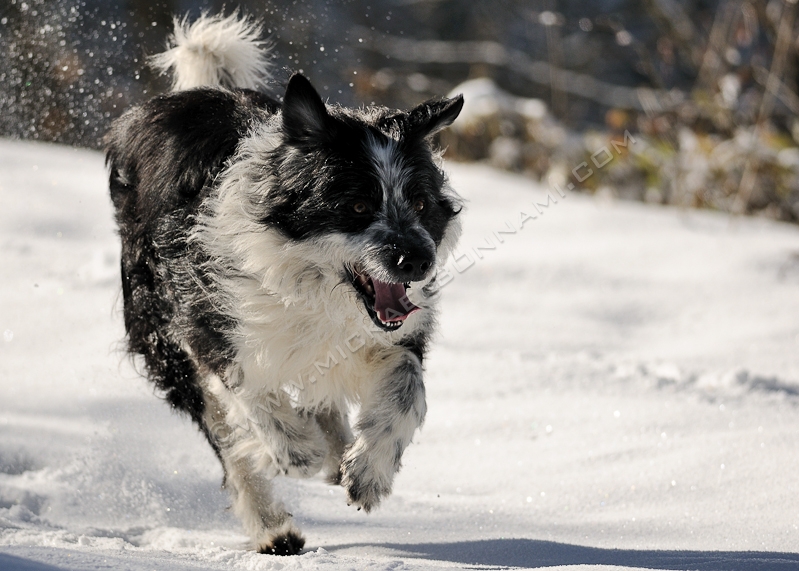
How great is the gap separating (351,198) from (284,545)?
1.22m

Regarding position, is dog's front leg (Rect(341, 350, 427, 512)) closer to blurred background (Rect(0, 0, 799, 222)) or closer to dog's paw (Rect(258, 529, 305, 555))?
dog's paw (Rect(258, 529, 305, 555))

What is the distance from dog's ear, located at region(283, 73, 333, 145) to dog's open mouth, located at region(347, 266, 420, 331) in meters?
0.45

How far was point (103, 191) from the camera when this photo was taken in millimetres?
7949

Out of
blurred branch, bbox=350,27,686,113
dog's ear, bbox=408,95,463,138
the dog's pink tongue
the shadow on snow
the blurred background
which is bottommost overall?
blurred branch, bbox=350,27,686,113

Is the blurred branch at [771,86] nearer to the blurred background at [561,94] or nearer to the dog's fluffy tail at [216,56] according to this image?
the blurred background at [561,94]

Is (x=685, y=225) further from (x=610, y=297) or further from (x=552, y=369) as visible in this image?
(x=552, y=369)

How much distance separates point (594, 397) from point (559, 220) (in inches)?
139

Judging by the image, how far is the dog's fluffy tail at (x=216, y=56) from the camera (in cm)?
397

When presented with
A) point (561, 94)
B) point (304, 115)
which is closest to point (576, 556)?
point (304, 115)

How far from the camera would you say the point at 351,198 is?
2.86m

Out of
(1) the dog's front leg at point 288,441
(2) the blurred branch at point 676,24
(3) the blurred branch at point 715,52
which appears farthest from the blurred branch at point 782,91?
(1) the dog's front leg at point 288,441

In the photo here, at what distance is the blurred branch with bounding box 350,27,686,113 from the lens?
1219 cm

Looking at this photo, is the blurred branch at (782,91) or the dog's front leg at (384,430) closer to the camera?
the dog's front leg at (384,430)

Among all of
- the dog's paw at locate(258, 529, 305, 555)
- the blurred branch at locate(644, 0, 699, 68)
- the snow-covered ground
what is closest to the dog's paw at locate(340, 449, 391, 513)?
the snow-covered ground
